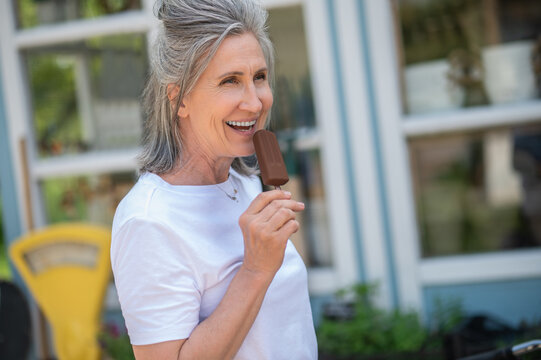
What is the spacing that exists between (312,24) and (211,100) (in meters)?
2.22

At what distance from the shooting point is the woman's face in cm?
146

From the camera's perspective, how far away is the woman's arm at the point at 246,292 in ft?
4.34

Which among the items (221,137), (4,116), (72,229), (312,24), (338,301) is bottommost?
(338,301)

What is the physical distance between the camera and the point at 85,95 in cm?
426

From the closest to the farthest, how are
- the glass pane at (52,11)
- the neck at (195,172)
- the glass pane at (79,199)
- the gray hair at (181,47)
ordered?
the gray hair at (181,47) < the neck at (195,172) < the glass pane at (52,11) < the glass pane at (79,199)

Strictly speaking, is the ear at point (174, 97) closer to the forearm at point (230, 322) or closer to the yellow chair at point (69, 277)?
the forearm at point (230, 322)

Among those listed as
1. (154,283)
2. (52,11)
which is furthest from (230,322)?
(52,11)

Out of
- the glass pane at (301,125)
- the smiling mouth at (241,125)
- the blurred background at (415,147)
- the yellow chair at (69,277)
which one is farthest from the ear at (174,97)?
the yellow chair at (69,277)

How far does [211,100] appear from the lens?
1.48m

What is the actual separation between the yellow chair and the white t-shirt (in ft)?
7.51

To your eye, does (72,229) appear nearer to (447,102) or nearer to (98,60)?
(98,60)

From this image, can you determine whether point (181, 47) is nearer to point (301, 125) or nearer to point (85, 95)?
point (301, 125)

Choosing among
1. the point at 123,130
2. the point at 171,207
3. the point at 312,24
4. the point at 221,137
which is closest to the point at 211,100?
the point at 221,137

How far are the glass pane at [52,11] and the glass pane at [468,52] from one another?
2.05 m
